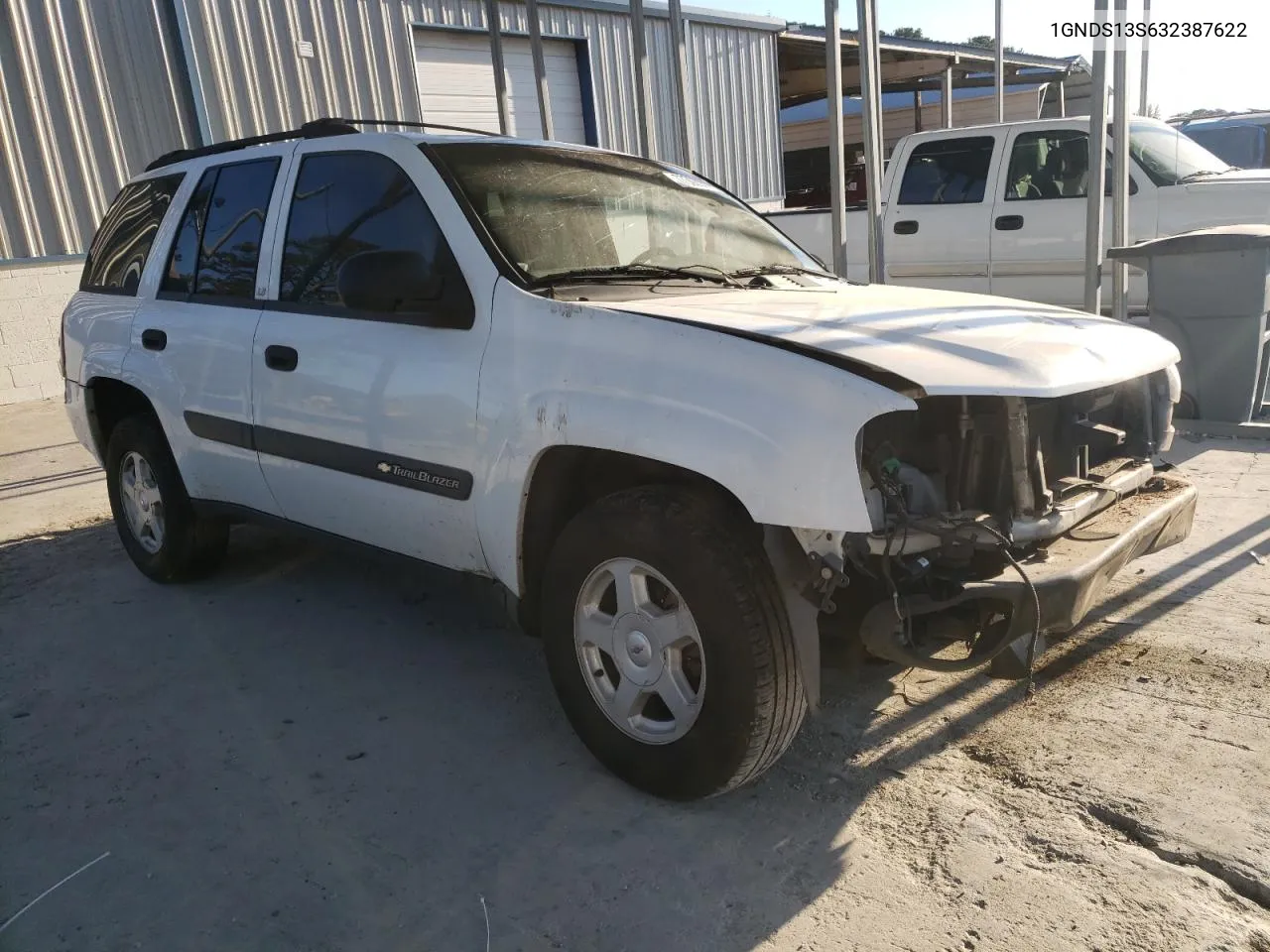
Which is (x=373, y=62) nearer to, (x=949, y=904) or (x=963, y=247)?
(x=963, y=247)

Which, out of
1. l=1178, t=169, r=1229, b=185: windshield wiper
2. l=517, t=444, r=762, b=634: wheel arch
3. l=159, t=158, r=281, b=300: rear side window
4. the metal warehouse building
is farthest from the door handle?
l=1178, t=169, r=1229, b=185: windshield wiper

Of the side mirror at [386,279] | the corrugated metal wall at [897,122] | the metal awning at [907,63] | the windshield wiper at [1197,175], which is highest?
the metal awning at [907,63]

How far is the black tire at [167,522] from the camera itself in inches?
175

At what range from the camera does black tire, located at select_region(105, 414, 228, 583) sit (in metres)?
4.44

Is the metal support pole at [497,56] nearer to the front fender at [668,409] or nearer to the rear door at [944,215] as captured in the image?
the rear door at [944,215]

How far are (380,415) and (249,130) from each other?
9.74 m

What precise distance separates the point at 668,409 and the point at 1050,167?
7062 millimetres

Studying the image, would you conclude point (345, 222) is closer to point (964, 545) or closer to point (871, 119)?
point (964, 545)

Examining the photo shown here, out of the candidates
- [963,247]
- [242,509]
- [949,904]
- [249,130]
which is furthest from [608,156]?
[249,130]

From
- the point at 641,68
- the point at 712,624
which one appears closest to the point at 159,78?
the point at 641,68

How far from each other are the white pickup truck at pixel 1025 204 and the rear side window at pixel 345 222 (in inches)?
221

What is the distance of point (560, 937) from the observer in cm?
223

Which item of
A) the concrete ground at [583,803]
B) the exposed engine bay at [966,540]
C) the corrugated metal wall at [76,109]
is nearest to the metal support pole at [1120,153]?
the concrete ground at [583,803]

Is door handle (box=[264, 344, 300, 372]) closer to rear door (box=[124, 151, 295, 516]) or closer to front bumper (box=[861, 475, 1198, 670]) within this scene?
rear door (box=[124, 151, 295, 516])
